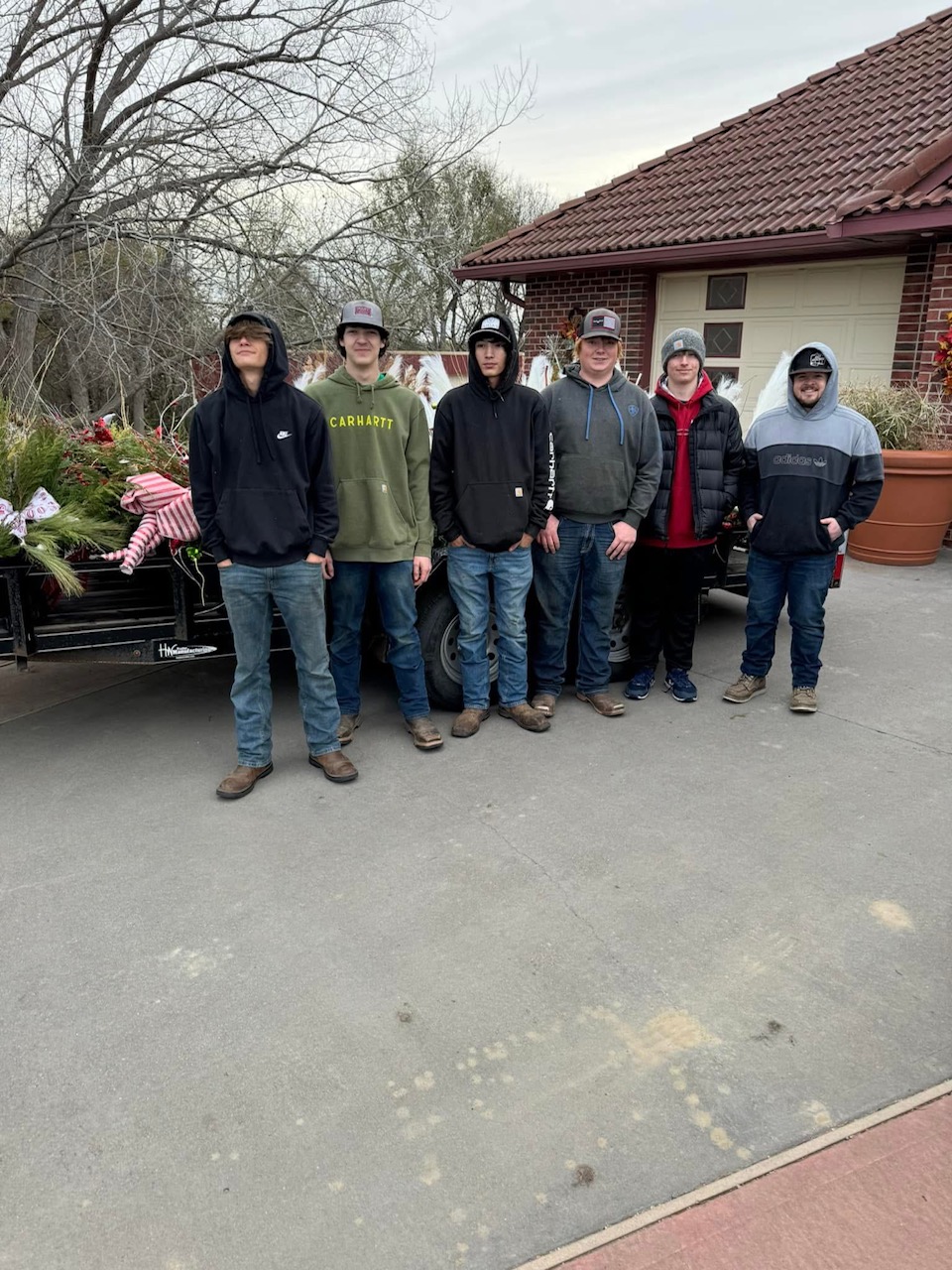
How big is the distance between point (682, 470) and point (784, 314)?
6955mm

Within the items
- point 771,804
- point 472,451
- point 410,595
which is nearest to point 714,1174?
point 771,804

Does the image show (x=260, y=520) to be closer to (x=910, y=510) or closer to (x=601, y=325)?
(x=601, y=325)

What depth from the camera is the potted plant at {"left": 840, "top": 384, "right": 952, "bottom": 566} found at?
26.9 feet

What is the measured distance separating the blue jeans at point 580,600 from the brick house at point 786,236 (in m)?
5.58

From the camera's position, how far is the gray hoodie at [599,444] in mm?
4570

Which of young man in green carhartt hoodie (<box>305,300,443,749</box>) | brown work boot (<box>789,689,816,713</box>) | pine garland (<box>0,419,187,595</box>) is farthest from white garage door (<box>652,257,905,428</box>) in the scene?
pine garland (<box>0,419,187,595</box>)

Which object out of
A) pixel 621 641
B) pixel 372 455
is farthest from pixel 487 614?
pixel 621 641

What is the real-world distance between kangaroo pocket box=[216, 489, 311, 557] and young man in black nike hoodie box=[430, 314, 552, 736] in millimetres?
842

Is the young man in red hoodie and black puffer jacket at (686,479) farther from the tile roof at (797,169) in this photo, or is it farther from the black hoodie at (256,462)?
the tile roof at (797,169)

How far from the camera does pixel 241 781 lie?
4.02m

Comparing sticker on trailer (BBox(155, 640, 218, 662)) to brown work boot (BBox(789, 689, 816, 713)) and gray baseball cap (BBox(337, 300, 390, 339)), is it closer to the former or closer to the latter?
gray baseball cap (BBox(337, 300, 390, 339))

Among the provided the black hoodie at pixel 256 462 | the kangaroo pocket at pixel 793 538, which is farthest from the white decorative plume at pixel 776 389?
the black hoodie at pixel 256 462

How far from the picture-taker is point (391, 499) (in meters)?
4.21

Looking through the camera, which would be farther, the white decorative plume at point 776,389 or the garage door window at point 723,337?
the garage door window at point 723,337
